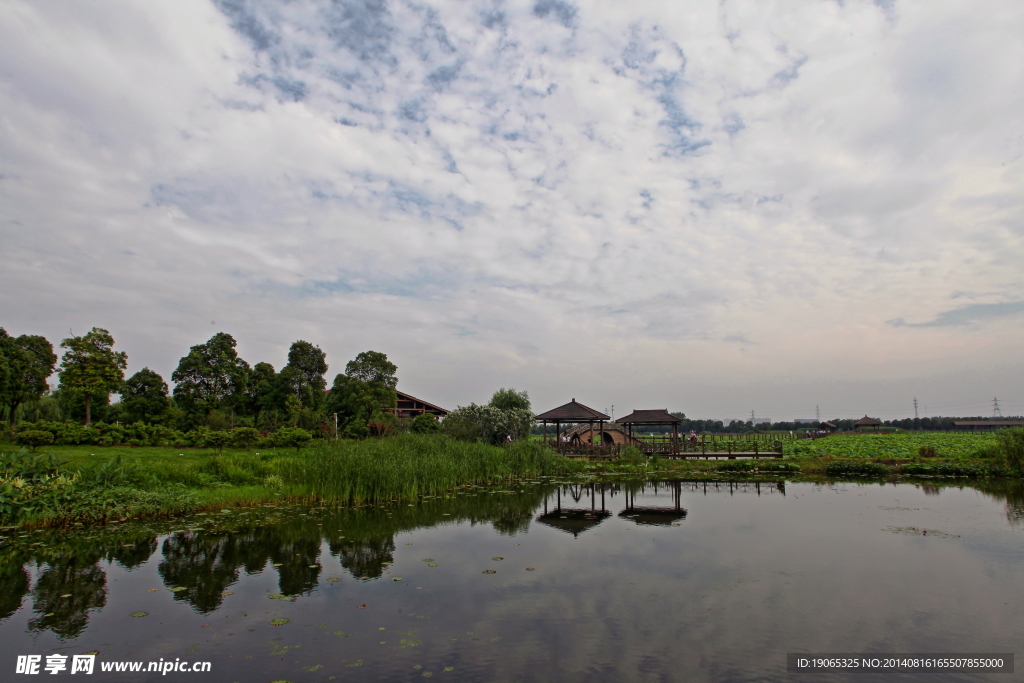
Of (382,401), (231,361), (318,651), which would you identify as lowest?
(318,651)

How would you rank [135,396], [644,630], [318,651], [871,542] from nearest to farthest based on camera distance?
1. [318,651]
2. [644,630]
3. [871,542]
4. [135,396]

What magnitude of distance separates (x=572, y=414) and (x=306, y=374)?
79.6ft

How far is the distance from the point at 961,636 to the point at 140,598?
35.2 ft

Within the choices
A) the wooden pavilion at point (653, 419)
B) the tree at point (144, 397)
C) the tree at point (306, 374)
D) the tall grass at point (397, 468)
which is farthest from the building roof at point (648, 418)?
the tree at point (144, 397)

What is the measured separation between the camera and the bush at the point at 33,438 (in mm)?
18656

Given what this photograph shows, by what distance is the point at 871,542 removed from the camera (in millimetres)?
10625

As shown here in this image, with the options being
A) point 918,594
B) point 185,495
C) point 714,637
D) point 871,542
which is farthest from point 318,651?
point 871,542

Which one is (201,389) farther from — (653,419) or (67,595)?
(67,595)

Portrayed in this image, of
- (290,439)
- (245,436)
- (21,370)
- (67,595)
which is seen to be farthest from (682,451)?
(21,370)

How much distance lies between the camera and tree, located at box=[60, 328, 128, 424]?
30.5 m

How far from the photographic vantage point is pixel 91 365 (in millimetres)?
31016

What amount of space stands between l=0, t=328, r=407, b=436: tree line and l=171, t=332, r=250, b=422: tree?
65 mm

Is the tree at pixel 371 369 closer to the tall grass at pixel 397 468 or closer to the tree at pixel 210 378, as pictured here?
the tree at pixel 210 378

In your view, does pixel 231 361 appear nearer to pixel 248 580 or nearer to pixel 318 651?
pixel 248 580
